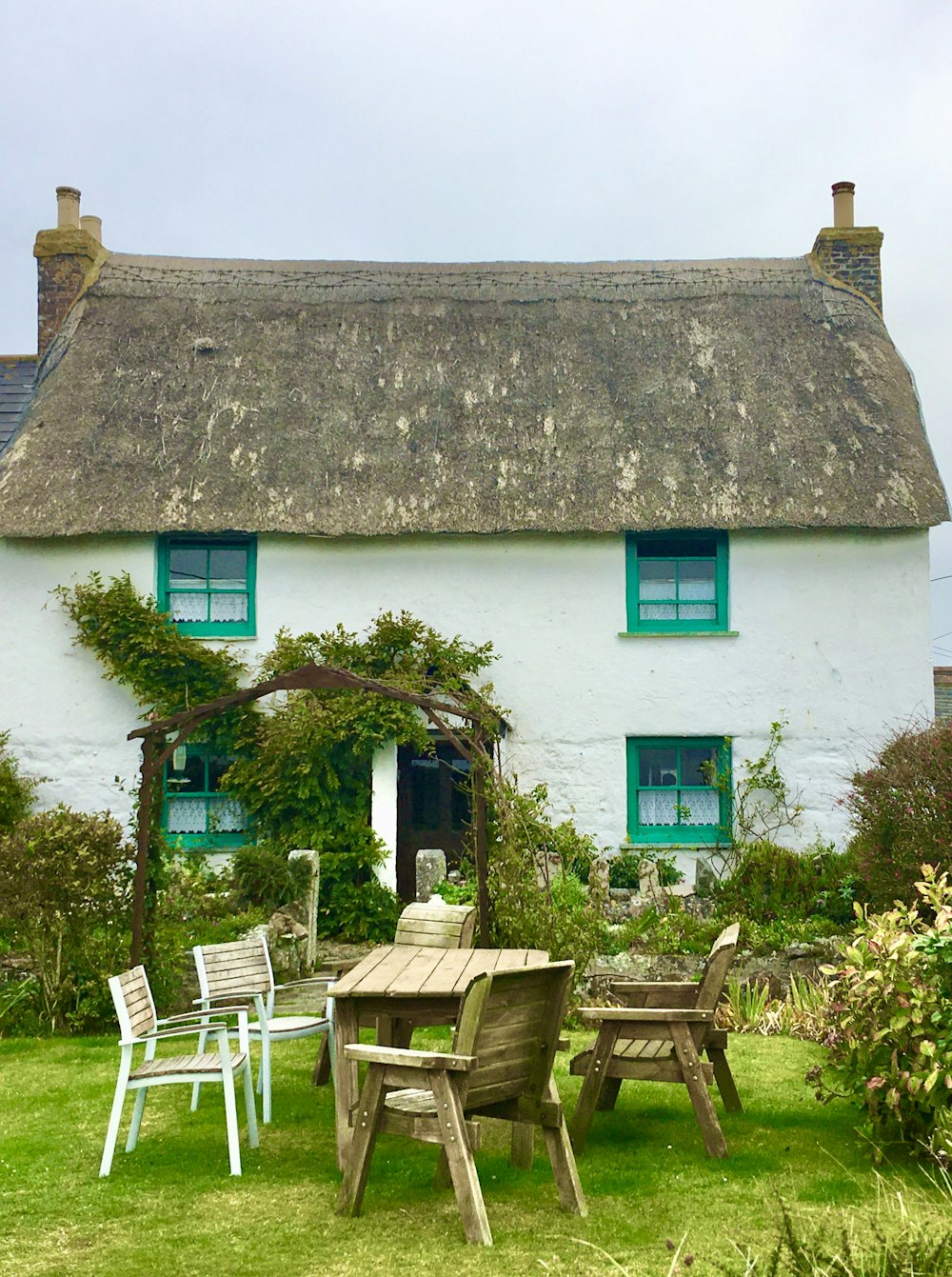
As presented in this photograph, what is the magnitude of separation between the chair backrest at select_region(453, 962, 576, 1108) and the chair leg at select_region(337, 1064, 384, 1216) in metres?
0.38

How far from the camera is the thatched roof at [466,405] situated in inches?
525

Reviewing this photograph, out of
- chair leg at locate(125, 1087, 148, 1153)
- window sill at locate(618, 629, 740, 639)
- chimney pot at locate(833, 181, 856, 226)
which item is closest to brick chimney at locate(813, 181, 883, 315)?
chimney pot at locate(833, 181, 856, 226)

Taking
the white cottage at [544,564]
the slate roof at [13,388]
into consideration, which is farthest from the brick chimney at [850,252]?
the slate roof at [13,388]

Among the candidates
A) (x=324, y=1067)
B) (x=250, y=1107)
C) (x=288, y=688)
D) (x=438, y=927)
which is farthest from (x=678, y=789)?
(x=250, y=1107)

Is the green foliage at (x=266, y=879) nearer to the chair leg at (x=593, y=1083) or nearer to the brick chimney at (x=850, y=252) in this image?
the chair leg at (x=593, y=1083)

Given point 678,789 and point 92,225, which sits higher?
point 92,225

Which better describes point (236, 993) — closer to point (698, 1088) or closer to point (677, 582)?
point (698, 1088)

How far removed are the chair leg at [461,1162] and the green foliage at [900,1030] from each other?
197 cm

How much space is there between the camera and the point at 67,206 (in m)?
15.7

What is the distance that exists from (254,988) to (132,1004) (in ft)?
3.88

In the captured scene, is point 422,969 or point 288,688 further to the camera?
point 288,688

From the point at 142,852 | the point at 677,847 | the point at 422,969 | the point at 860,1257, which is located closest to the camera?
the point at 860,1257

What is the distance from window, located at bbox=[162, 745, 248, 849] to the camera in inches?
524

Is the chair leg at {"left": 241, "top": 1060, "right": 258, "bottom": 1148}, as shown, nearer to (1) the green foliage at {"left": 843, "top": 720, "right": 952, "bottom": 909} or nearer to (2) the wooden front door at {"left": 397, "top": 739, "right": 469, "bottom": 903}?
(1) the green foliage at {"left": 843, "top": 720, "right": 952, "bottom": 909}
